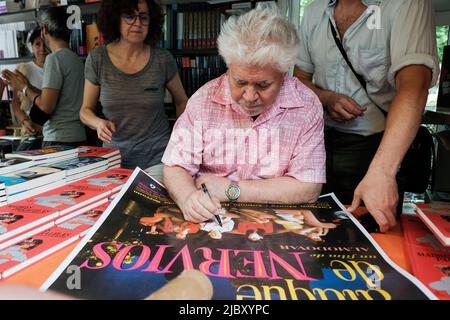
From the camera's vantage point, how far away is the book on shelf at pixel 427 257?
584 mm

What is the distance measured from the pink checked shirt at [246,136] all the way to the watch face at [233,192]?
163 millimetres

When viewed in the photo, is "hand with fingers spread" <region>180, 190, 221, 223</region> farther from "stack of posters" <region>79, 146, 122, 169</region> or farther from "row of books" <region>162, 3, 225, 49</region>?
"row of books" <region>162, 3, 225, 49</region>

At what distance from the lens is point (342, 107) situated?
4.01ft

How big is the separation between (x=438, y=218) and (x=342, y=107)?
1.87 feet

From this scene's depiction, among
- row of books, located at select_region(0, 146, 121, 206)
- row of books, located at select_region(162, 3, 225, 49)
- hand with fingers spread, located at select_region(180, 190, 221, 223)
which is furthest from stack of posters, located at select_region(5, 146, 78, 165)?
row of books, located at select_region(162, 3, 225, 49)

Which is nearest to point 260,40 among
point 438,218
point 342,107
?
point 342,107

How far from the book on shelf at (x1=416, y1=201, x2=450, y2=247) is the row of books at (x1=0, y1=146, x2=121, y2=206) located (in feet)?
3.09

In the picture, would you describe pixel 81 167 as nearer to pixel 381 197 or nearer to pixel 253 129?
pixel 253 129

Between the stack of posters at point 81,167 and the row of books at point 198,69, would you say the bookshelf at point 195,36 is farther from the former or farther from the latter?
the stack of posters at point 81,167

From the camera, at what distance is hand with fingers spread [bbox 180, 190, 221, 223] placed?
2.73 feet

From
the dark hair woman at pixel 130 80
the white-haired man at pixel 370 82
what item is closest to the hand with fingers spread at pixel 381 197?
the white-haired man at pixel 370 82

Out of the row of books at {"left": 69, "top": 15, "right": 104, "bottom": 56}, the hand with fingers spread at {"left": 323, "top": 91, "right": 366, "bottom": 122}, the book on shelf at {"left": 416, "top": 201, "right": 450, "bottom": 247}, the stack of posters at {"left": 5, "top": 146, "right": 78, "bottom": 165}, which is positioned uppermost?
the row of books at {"left": 69, "top": 15, "right": 104, "bottom": 56}
